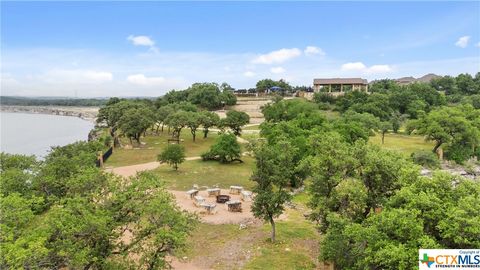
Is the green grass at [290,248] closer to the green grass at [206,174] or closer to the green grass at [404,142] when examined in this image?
the green grass at [206,174]

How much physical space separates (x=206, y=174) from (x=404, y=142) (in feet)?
103

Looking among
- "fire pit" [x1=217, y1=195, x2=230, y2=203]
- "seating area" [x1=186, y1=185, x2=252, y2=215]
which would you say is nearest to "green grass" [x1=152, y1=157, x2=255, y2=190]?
"seating area" [x1=186, y1=185, x2=252, y2=215]

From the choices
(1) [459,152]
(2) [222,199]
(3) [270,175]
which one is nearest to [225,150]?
(2) [222,199]

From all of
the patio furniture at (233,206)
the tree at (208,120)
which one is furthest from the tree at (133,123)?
the patio furniture at (233,206)

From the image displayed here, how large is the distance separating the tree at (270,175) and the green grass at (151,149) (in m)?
20.6

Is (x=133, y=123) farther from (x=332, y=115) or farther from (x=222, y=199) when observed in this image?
(x=332, y=115)

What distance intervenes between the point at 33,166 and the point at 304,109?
127ft

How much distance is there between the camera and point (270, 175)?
16562mm

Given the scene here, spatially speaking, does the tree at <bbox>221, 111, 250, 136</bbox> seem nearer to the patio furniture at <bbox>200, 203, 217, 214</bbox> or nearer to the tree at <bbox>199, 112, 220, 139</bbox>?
the tree at <bbox>199, 112, 220, 139</bbox>

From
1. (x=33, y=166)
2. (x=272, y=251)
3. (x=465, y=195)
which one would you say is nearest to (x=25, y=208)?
(x=33, y=166)

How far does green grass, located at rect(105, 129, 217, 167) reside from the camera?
34781mm

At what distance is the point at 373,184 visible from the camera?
520 inches

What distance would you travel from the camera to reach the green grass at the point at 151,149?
34781 mm

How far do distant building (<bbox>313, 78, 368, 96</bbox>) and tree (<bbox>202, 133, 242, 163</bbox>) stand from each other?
5352 cm
